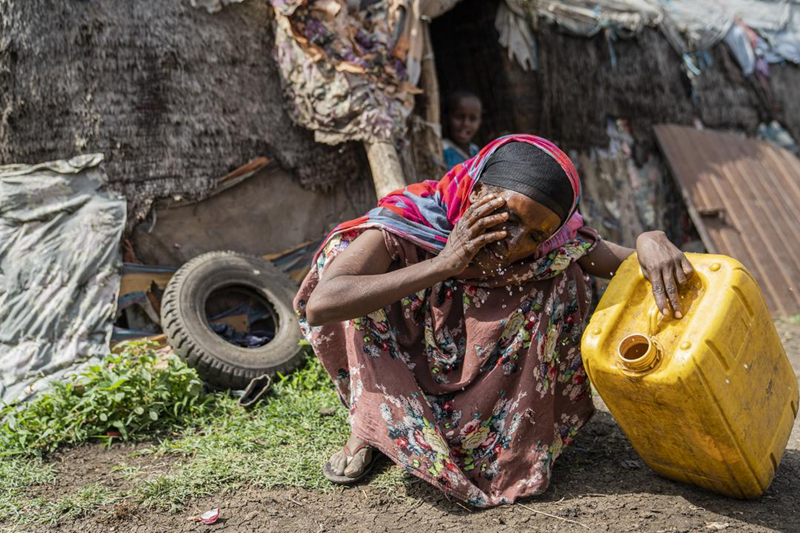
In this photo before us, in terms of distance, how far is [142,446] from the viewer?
2.97 meters

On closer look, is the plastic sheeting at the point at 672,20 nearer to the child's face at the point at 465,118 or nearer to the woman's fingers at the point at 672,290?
the child's face at the point at 465,118

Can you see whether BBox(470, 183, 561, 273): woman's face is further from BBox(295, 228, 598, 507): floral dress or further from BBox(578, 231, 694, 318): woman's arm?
BBox(578, 231, 694, 318): woman's arm

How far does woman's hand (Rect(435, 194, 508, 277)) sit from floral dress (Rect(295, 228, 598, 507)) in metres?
0.29

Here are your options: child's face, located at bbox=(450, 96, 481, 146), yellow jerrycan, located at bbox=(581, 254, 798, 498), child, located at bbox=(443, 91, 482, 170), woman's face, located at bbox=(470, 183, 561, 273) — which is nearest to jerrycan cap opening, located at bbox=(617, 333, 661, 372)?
yellow jerrycan, located at bbox=(581, 254, 798, 498)

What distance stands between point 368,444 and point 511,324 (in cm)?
70

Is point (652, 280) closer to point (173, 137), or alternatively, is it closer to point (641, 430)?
point (641, 430)

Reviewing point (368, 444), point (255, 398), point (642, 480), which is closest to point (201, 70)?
point (255, 398)

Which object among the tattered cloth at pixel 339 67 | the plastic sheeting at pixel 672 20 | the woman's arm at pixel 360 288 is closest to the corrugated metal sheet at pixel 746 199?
the plastic sheeting at pixel 672 20

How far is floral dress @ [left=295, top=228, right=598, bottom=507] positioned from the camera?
2.30 meters

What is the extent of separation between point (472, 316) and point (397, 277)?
43cm

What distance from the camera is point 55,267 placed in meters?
3.69

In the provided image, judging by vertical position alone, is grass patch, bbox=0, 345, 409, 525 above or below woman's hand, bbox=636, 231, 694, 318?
below

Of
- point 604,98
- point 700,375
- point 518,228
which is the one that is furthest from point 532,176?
point 604,98

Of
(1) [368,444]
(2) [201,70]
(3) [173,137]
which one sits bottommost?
(1) [368,444]
